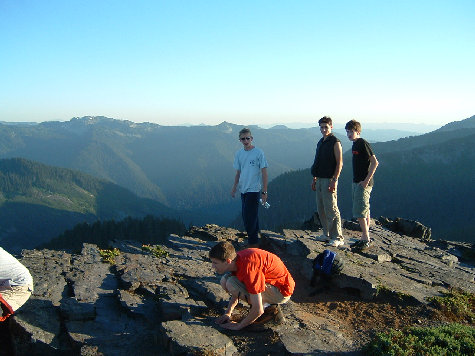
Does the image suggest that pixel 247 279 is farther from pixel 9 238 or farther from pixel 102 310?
pixel 9 238

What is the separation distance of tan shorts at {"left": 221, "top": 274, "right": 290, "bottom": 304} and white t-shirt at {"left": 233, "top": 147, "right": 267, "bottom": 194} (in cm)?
390

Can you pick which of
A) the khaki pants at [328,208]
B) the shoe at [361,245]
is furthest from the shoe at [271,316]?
the shoe at [361,245]

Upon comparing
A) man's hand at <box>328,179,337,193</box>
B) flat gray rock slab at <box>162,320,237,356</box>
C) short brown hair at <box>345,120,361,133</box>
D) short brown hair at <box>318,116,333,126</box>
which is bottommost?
flat gray rock slab at <box>162,320,237,356</box>

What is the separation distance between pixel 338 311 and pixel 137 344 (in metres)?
4.37

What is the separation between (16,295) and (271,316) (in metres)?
5.01

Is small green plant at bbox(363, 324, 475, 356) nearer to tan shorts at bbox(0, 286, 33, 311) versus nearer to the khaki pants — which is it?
the khaki pants

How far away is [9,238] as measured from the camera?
176250mm

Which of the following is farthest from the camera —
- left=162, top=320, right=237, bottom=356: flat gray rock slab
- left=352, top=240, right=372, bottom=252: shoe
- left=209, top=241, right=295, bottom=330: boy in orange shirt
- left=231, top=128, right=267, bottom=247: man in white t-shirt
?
left=352, top=240, right=372, bottom=252: shoe

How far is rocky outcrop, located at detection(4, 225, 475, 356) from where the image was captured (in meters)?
6.16

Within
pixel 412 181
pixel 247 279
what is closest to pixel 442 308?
pixel 247 279

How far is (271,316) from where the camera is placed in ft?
21.6

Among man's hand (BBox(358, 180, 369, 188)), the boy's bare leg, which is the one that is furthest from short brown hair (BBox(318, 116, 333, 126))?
the boy's bare leg

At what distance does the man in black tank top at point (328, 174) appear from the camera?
9938mm

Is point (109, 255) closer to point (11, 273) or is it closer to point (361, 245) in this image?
point (11, 273)
